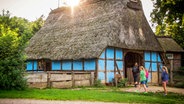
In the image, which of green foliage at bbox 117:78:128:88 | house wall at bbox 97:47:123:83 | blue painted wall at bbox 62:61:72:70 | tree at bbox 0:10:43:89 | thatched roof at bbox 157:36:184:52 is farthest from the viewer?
thatched roof at bbox 157:36:184:52

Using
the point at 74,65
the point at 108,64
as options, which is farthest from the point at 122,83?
the point at 74,65

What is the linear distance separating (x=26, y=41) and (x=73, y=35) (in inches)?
433

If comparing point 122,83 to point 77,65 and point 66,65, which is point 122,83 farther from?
point 66,65

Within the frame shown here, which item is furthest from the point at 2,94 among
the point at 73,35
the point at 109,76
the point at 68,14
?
the point at 68,14

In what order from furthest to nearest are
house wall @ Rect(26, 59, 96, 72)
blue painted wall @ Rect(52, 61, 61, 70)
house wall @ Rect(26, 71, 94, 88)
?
1. blue painted wall @ Rect(52, 61, 61, 70)
2. house wall @ Rect(26, 59, 96, 72)
3. house wall @ Rect(26, 71, 94, 88)

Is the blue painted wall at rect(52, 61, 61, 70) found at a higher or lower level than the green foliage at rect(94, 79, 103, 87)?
higher

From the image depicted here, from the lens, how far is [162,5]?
3139 centimetres

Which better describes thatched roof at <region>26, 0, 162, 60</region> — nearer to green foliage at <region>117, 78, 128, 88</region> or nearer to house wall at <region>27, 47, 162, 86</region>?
house wall at <region>27, 47, 162, 86</region>

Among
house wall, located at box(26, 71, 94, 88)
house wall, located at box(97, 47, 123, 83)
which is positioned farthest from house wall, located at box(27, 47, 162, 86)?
house wall, located at box(26, 71, 94, 88)

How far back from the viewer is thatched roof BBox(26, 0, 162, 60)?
23938mm

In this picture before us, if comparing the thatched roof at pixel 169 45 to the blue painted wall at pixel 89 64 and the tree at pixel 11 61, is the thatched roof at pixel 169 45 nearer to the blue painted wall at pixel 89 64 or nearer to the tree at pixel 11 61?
the blue painted wall at pixel 89 64

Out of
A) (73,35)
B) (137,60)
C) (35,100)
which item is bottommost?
(35,100)

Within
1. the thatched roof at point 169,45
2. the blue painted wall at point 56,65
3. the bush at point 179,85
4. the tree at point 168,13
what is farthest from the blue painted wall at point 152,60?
the thatched roof at point 169,45

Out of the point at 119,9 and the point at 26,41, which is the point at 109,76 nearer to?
the point at 119,9
